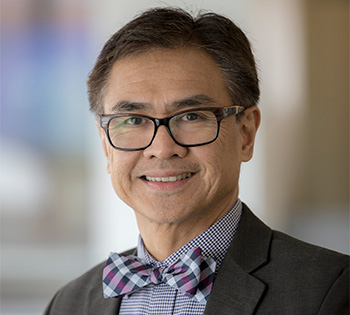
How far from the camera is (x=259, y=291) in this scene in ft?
5.09

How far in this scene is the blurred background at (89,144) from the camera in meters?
4.06

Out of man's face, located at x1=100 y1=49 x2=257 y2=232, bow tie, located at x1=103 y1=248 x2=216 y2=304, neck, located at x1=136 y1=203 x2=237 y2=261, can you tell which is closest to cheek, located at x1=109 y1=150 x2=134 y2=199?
man's face, located at x1=100 y1=49 x2=257 y2=232

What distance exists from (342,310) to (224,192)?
1.61 ft

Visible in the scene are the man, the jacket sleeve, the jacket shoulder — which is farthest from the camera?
the jacket shoulder

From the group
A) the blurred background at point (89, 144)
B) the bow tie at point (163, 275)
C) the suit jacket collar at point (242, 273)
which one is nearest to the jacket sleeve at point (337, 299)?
the suit jacket collar at point (242, 273)

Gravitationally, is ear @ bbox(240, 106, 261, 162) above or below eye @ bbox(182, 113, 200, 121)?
below

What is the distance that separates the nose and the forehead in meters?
0.08

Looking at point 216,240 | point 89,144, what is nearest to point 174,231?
point 216,240

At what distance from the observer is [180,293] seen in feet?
5.58

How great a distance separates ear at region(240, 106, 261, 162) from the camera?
183cm

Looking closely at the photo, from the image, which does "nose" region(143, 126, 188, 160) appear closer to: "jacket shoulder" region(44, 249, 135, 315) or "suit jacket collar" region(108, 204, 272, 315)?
"suit jacket collar" region(108, 204, 272, 315)

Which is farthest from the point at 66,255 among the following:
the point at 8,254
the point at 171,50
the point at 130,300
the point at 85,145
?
the point at 171,50

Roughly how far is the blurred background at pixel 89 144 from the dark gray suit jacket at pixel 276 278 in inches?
94.7

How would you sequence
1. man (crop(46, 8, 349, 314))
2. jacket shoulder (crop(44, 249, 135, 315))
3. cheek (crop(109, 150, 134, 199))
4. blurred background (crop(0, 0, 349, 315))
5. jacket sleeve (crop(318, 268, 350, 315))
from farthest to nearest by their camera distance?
blurred background (crop(0, 0, 349, 315)), jacket shoulder (crop(44, 249, 135, 315)), cheek (crop(109, 150, 134, 199)), man (crop(46, 8, 349, 314)), jacket sleeve (crop(318, 268, 350, 315))
